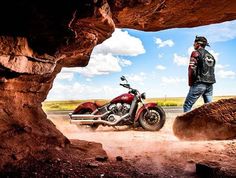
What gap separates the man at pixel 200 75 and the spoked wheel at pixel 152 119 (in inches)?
61.3

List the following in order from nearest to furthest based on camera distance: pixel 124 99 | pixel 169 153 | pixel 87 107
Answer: pixel 169 153 < pixel 124 99 < pixel 87 107

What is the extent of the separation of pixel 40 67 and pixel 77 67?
2.07 metres

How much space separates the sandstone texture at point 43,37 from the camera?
357cm

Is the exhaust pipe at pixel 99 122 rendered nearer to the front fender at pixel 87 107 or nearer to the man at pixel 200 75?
the front fender at pixel 87 107

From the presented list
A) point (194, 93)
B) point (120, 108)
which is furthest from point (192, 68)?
point (120, 108)

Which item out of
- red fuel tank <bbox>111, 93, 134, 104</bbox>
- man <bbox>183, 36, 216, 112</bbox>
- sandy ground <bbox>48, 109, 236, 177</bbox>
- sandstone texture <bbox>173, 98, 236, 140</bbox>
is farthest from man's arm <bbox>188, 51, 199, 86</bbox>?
red fuel tank <bbox>111, 93, 134, 104</bbox>

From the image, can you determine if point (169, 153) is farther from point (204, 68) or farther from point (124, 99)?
point (124, 99)

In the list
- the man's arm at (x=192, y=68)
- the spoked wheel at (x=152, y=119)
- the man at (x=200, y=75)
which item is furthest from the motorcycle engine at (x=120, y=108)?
the man's arm at (x=192, y=68)

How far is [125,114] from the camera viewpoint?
8781mm

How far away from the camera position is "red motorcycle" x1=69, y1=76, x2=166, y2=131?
8672 millimetres

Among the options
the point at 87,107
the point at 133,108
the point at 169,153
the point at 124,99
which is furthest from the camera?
the point at 87,107

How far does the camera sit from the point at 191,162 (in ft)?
15.2

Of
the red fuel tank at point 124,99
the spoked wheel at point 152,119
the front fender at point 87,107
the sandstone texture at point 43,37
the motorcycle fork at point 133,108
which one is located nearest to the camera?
the sandstone texture at point 43,37

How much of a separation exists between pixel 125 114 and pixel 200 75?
251 centimetres
